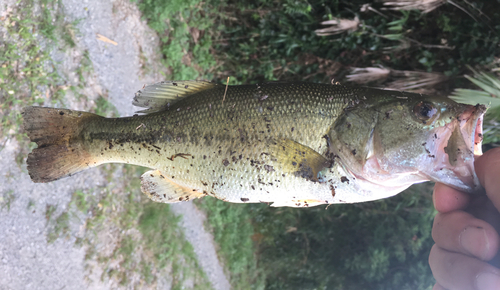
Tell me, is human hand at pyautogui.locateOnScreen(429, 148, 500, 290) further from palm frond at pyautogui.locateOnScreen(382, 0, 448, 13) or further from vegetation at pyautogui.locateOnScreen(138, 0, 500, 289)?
palm frond at pyautogui.locateOnScreen(382, 0, 448, 13)

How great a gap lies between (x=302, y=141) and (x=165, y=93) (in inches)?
39.3

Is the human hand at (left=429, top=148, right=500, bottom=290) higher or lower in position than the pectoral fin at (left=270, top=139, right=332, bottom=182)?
lower

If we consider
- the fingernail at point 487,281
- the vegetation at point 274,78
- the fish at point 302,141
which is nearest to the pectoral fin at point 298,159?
the fish at point 302,141

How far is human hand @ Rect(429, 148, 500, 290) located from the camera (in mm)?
1648

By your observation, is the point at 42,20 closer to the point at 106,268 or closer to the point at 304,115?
the point at 106,268

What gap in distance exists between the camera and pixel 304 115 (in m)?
1.74

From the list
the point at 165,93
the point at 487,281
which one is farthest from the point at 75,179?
the point at 487,281

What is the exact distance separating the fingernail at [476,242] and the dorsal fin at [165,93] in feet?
6.26

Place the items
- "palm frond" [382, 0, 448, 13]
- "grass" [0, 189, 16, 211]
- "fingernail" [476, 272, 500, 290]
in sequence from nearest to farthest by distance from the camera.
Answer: "fingernail" [476, 272, 500, 290], "grass" [0, 189, 16, 211], "palm frond" [382, 0, 448, 13]

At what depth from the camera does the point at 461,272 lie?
5.89ft

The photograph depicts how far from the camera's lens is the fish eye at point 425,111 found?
168 centimetres

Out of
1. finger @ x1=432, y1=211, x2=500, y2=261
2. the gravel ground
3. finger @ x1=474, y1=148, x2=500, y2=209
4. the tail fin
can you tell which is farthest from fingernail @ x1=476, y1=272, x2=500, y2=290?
the gravel ground

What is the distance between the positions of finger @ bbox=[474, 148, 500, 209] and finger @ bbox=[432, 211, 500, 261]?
7.2 inches

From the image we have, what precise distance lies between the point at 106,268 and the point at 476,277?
12.1 ft
